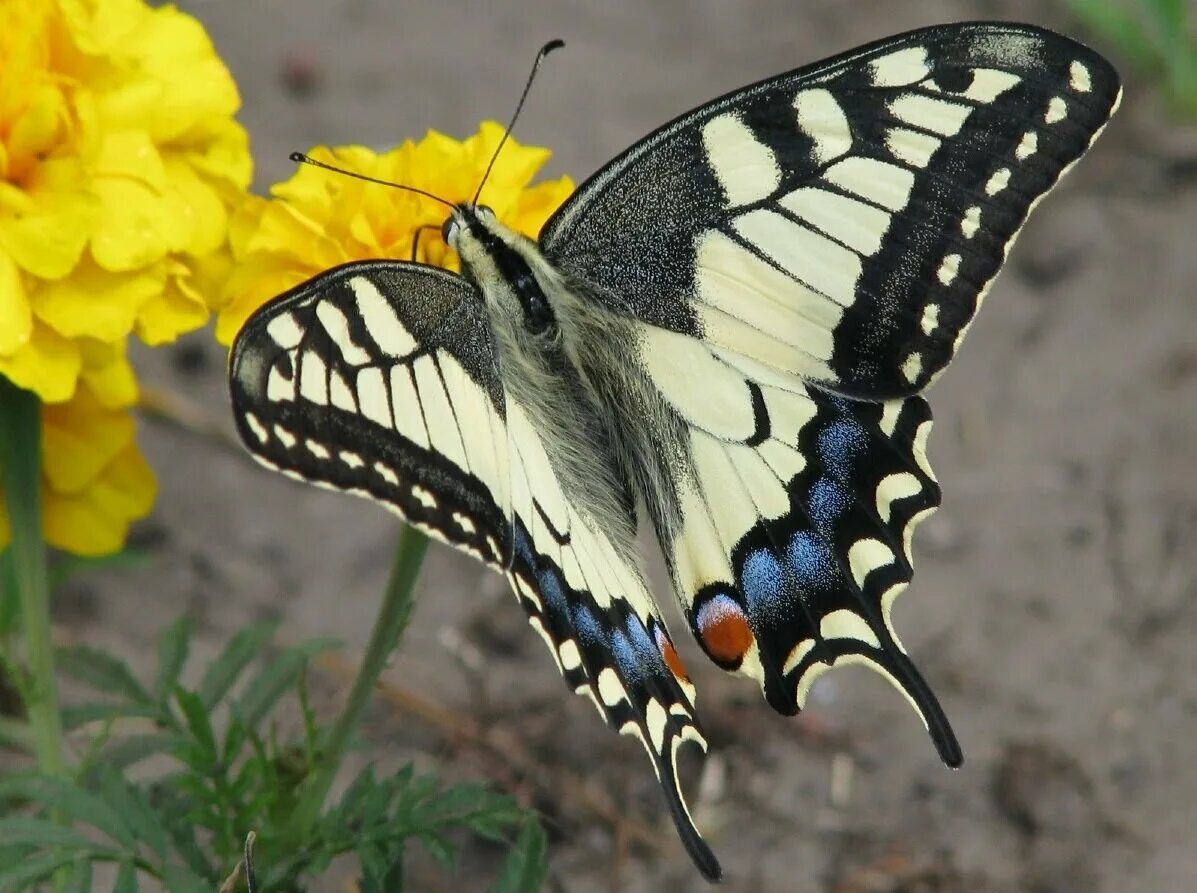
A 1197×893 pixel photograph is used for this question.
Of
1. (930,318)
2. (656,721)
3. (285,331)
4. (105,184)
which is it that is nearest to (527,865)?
(656,721)

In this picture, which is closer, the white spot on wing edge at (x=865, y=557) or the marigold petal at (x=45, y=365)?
the marigold petal at (x=45, y=365)

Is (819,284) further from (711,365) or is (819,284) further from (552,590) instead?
(552,590)

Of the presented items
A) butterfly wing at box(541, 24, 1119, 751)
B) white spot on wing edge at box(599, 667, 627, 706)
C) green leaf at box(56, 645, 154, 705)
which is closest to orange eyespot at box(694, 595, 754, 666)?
butterfly wing at box(541, 24, 1119, 751)

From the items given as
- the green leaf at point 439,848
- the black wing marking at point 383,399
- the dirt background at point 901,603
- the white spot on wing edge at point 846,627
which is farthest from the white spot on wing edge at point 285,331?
the dirt background at point 901,603

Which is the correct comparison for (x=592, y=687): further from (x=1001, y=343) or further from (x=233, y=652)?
(x=1001, y=343)

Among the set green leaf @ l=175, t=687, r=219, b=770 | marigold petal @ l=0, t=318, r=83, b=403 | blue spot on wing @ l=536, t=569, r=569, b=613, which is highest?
marigold petal @ l=0, t=318, r=83, b=403

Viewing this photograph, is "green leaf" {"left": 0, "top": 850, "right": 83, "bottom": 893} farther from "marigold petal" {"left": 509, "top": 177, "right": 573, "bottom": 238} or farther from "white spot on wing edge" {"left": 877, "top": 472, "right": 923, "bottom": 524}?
"white spot on wing edge" {"left": 877, "top": 472, "right": 923, "bottom": 524}

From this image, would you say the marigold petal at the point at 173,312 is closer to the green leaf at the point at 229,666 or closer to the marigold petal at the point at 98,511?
the marigold petal at the point at 98,511
